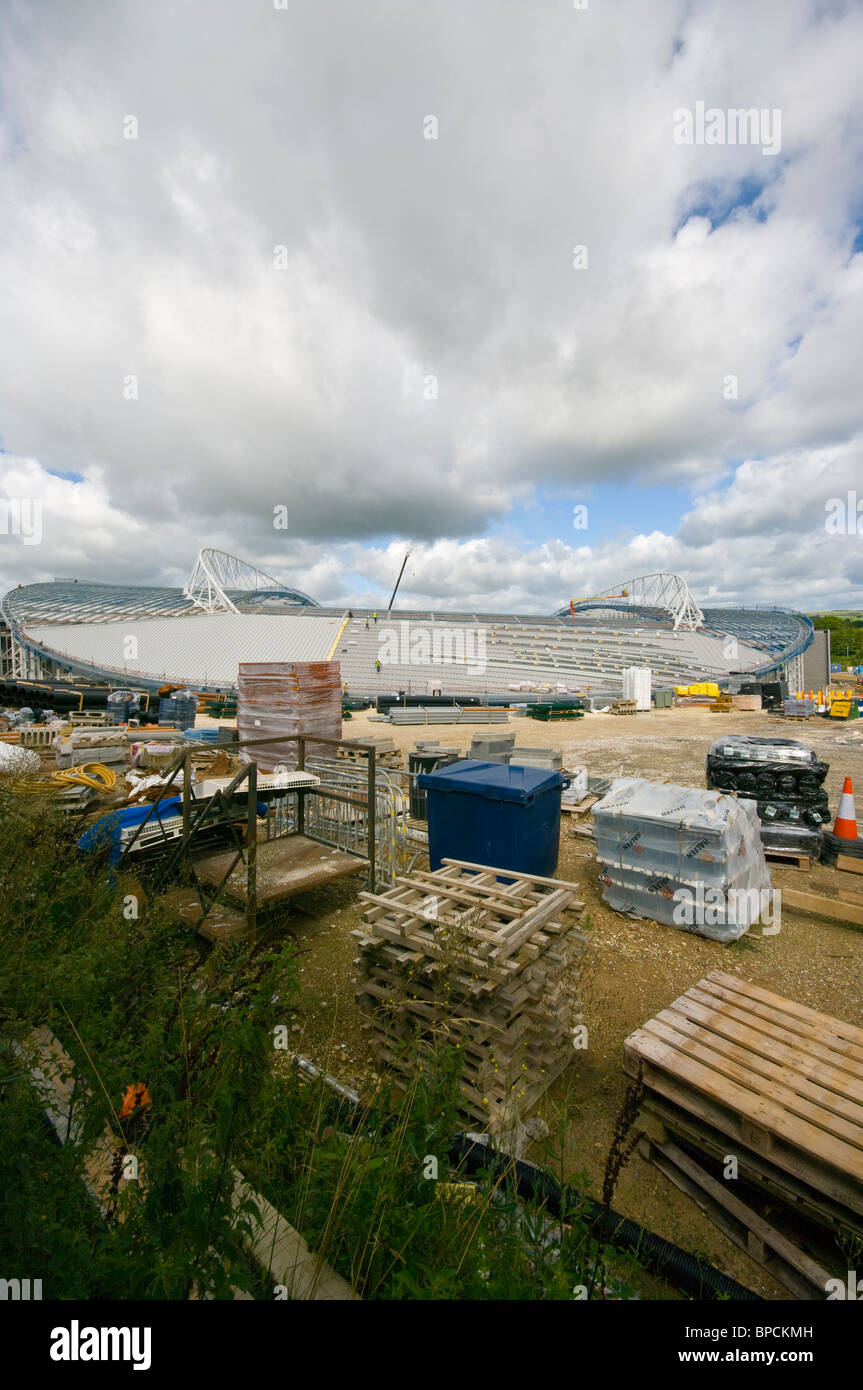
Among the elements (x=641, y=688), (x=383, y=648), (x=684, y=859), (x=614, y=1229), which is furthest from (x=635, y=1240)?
(x=383, y=648)

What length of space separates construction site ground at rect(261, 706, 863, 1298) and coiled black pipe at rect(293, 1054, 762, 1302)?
4.9 inches

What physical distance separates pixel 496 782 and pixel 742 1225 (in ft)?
11.1

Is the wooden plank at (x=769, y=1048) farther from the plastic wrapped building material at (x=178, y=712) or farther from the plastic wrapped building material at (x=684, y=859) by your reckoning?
the plastic wrapped building material at (x=178, y=712)

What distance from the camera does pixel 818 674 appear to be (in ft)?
184

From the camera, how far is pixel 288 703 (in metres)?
12.1

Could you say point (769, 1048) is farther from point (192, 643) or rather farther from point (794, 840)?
point (192, 643)

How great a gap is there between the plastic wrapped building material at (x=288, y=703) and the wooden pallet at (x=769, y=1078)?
927 cm

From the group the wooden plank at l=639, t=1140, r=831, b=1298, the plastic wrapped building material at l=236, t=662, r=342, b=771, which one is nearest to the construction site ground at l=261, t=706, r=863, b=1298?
the wooden plank at l=639, t=1140, r=831, b=1298

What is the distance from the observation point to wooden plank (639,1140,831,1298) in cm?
246

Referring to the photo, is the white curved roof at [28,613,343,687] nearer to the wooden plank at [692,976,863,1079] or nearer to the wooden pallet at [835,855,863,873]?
the wooden pallet at [835,855,863,873]

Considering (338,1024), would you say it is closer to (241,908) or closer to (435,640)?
(241,908)

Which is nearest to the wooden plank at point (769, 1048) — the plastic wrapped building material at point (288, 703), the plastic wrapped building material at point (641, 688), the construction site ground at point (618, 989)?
the construction site ground at point (618, 989)
